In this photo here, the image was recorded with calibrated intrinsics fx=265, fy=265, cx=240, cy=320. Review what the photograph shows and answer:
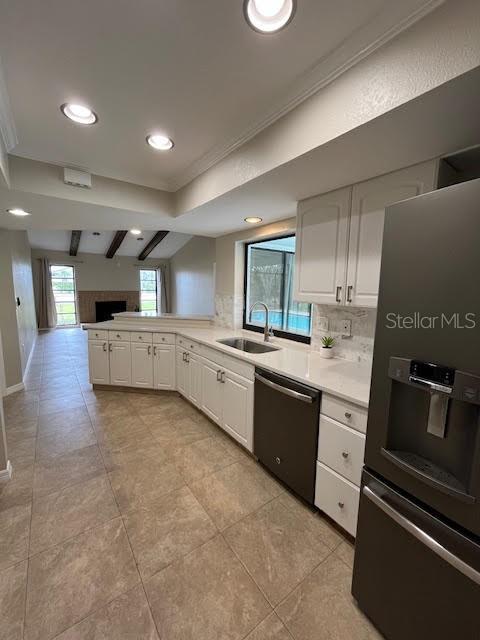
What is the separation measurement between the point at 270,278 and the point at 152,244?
19.9 feet

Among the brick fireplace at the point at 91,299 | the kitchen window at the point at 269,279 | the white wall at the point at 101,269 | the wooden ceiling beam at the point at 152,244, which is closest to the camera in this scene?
the kitchen window at the point at 269,279

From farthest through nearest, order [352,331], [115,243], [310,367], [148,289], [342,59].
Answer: [148,289], [115,243], [352,331], [310,367], [342,59]

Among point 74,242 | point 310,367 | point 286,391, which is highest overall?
point 74,242

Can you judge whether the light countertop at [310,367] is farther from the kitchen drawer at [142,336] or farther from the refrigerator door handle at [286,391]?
the kitchen drawer at [142,336]

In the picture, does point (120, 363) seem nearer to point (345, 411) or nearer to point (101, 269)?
point (345, 411)

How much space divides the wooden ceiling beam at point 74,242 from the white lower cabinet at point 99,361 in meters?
4.85

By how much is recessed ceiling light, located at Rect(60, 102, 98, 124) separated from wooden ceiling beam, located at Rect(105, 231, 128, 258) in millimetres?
5912

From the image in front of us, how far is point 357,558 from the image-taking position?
118cm

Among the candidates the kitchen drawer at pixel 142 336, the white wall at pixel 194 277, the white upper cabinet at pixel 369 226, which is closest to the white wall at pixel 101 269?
the white wall at pixel 194 277

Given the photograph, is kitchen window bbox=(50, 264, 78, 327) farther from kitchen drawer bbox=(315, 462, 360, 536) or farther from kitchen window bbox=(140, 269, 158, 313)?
kitchen drawer bbox=(315, 462, 360, 536)

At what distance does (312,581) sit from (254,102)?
2.54 m

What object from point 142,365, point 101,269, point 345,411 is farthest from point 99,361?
point 101,269

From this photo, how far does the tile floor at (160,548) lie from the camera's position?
116 centimetres

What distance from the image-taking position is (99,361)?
3.55 metres
